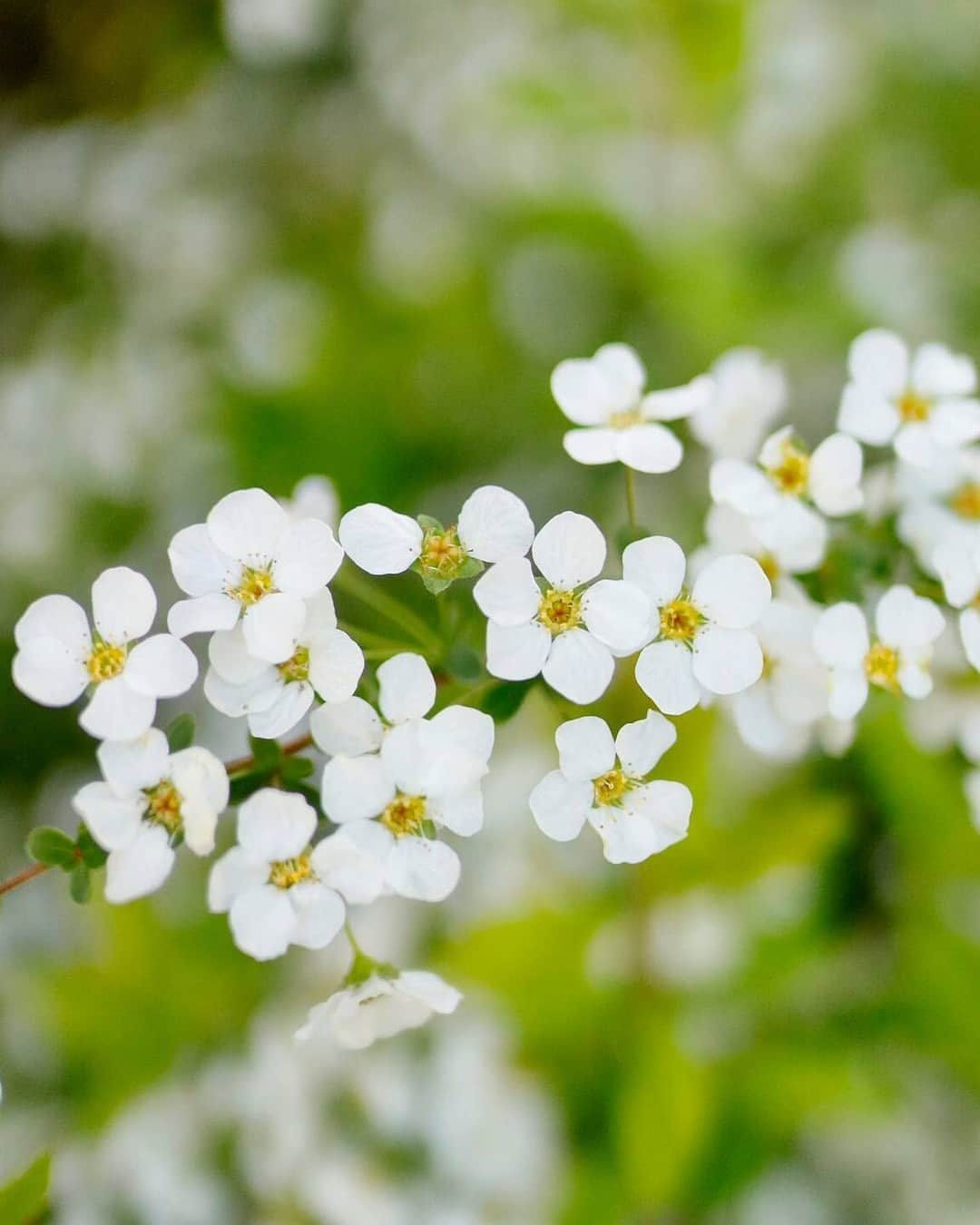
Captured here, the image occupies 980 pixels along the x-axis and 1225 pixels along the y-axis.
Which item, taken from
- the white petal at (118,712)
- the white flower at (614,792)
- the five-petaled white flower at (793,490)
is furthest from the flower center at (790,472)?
the white petal at (118,712)

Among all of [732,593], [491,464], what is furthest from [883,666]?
[491,464]

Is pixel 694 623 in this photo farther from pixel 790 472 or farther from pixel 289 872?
pixel 289 872

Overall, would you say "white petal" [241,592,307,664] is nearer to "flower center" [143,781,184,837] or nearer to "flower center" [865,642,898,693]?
"flower center" [143,781,184,837]

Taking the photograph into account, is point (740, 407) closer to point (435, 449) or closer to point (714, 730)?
point (714, 730)

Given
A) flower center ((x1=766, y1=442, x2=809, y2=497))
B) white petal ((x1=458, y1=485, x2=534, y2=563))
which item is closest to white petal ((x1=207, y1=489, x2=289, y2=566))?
white petal ((x1=458, y1=485, x2=534, y2=563))

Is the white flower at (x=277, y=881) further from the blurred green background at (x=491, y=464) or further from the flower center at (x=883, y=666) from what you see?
the flower center at (x=883, y=666)

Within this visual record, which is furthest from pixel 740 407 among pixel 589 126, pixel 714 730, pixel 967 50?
pixel 967 50
